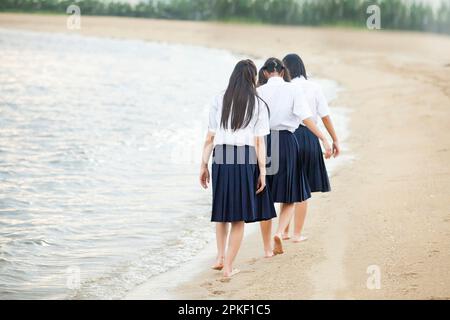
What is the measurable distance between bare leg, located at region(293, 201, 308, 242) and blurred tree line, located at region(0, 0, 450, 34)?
3182 cm

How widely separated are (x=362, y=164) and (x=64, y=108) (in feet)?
47.1

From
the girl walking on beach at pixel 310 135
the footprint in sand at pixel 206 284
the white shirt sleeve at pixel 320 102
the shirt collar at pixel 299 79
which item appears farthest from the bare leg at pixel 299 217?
the footprint in sand at pixel 206 284

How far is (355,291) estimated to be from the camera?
573 centimetres

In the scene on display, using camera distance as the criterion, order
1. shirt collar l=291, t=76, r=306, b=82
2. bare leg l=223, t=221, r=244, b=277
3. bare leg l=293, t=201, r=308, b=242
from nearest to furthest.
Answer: bare leg l=223, t=221, r=244, b=277, shirt collar l=291, t=76, r=306, b=82, bare leg l=293, t=201, r=308, b=242

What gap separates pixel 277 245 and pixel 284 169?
0.62 meters

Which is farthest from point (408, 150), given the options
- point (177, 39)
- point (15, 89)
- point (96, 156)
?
point (177, 39)

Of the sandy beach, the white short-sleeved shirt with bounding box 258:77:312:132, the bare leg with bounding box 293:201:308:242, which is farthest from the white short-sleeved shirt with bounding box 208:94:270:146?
the bare leg with bounding box 293:201:308:242

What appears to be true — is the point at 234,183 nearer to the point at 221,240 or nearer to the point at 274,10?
the point at 221,240

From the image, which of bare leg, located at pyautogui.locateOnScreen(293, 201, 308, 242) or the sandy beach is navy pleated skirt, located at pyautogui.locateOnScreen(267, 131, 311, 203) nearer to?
bare leg, located at pyautogui.locateOnScreen(293, 201, 308, 242)

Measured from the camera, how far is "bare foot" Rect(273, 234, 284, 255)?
22.2 ft

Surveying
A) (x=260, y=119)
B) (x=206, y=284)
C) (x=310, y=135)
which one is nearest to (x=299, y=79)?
(x=310, y=135)

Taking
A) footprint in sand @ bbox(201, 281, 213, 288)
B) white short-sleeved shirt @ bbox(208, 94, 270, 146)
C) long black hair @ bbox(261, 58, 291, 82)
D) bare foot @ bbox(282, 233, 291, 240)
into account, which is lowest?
footprint in sand @ bbox(201, 281, 213, 288)

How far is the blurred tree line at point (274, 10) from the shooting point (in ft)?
131
